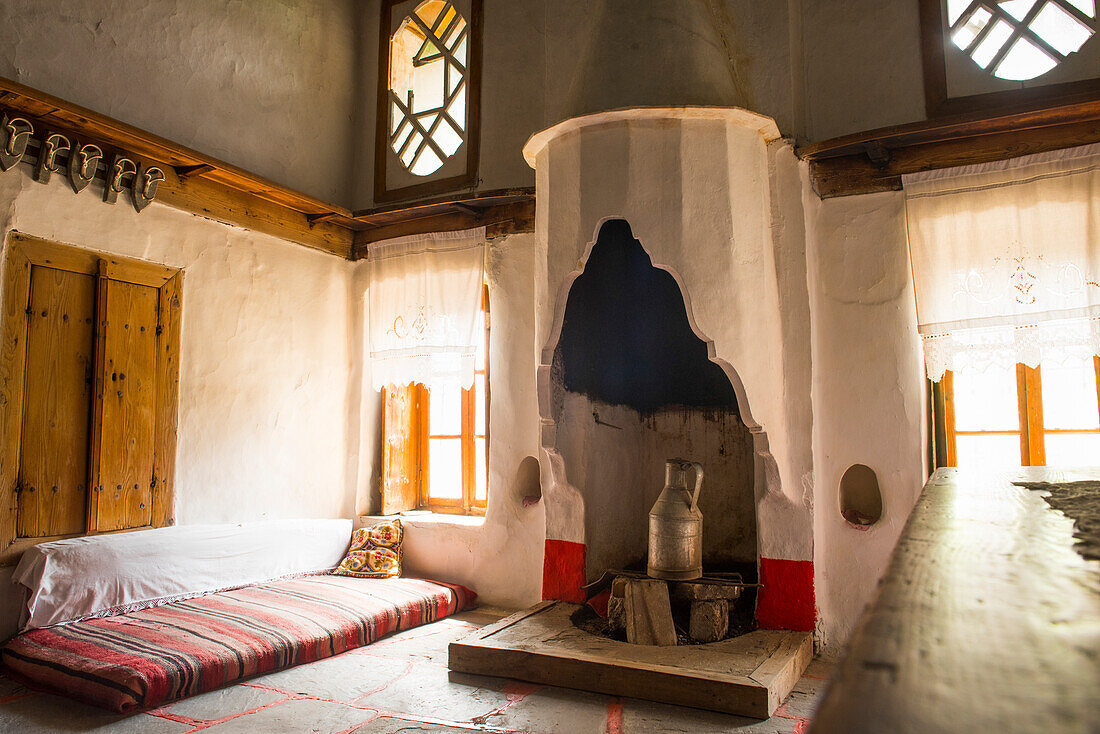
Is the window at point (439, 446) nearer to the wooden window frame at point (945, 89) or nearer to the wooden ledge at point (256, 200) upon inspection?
the wooden ledge at point (256, 200)

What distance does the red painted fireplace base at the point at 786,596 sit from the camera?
373cm

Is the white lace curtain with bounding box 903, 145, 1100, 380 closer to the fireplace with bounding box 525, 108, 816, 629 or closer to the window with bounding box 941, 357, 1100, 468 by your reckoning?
the window with bounding box 941, 357, 1100, 468

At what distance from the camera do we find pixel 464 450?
5316 mm

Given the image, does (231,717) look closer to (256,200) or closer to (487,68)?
(256,200)

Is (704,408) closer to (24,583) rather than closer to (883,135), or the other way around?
(883,135)

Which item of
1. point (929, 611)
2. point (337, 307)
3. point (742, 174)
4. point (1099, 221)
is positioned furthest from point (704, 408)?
point (929, 611)

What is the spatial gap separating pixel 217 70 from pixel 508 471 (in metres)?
3.23

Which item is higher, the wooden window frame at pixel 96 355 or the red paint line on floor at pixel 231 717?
the wooden window frame at pixel 96 355

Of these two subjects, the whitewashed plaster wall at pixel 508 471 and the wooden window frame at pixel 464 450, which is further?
the wooden window frame at pixel 464 450

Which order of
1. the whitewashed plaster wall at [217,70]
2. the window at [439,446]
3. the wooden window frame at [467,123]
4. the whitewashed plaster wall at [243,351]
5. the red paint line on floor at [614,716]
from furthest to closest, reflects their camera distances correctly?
the window at [439,446] < the wooden window frame at [467,123] < the whitewashed plaster wall at [243,351] < the whitewashed plaster wall at [217,70] < the red paint line on floor at [614,716]

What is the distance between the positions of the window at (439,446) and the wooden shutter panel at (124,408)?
173 centimetres

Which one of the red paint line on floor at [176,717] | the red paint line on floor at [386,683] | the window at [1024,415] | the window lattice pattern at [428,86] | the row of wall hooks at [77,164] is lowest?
the red paint line on floor at [386,683]

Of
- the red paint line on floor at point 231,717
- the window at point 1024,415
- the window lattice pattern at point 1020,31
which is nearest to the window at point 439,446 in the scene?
the red paint line on floor at point 231,717

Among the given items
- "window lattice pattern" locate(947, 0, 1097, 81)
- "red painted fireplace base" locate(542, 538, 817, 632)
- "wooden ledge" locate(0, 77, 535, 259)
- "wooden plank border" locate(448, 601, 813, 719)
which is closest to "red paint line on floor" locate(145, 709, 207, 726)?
"wooden plank border" locate(448, 601, 813, 719)
